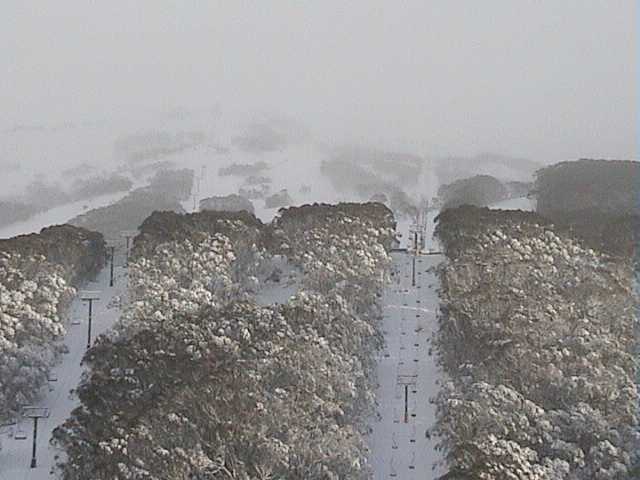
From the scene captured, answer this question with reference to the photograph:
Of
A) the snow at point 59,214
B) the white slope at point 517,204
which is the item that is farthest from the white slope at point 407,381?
the snow at point 59,214

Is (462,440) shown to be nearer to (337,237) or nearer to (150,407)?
(150,407)

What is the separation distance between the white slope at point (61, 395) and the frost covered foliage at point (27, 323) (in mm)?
810

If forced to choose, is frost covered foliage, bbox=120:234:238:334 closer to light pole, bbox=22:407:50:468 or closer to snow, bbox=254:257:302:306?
snow, bbox=254:257:302:306

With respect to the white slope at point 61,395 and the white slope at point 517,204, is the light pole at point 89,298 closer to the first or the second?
the white slope at point 61,395

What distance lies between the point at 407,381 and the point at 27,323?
1498cm

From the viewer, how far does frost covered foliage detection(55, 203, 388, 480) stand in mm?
28859

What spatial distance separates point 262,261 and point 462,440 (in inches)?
806

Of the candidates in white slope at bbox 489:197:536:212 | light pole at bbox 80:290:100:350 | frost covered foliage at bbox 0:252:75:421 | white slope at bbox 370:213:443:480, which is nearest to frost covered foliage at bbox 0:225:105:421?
frost covered foliage at bbox 0:252:75:421

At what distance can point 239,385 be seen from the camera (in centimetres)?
3148

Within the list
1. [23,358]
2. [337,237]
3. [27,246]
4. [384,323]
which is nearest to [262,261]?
[337,237]

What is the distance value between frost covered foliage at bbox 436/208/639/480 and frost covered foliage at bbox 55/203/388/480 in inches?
139

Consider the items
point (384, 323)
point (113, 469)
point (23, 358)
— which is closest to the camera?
point (113, 469)

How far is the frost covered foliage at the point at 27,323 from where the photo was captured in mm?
38188

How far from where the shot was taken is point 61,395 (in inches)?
1591
